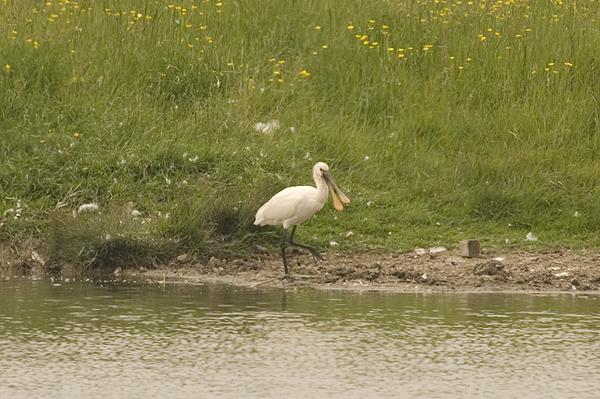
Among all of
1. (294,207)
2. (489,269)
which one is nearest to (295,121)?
(294,207)

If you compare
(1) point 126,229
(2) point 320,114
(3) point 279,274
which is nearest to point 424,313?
(3) point 279,274

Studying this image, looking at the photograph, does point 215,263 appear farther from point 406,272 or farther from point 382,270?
point 406,272

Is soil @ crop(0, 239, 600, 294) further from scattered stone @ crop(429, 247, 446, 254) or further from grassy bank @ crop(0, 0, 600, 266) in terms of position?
grassy bank @ crop(0, 0, 600, 266)

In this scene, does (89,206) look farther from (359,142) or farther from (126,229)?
(359,142)

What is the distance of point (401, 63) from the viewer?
14.0 meters

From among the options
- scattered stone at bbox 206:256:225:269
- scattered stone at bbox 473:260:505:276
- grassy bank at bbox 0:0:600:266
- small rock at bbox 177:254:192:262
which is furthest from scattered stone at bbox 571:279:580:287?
small rock at bbox 177:254:192:262

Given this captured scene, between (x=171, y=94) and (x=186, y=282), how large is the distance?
3.78m

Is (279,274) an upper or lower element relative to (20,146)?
lower

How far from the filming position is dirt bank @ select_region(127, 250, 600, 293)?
982 cm

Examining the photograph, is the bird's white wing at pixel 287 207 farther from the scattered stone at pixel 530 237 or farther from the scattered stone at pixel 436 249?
the scattered stone at pixel 530 237

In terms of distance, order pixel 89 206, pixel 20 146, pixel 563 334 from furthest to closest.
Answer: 1. pixel 20 146
2. pixel 89 206
3. pixel 563 334

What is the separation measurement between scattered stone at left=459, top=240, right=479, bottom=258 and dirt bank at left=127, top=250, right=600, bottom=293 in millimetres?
52

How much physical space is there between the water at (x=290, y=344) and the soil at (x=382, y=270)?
413 millimetres

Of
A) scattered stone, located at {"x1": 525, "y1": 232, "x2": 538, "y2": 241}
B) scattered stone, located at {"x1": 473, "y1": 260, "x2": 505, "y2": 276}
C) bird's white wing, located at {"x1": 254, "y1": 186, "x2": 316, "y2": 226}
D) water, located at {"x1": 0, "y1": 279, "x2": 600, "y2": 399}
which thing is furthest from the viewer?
scattered stone, located at {"x1": 525, "y1": 232, "x2": 538, "y2": 241}
